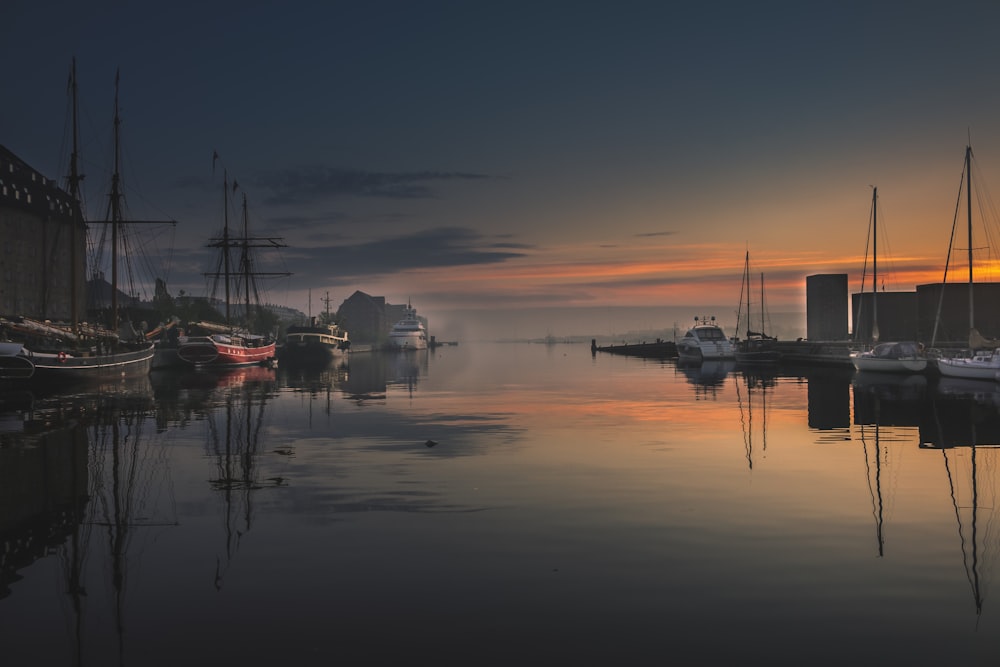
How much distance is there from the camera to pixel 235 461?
20.1 m

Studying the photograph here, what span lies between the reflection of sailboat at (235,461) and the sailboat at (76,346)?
16.7 metres

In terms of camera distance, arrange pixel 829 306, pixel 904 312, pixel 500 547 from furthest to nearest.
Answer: pixel 829 306
pixel 904 312
pixel 500 547

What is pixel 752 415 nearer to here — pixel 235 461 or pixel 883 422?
pixel 883 422

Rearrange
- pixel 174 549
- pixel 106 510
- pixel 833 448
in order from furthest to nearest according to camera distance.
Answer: pixel 833 448 → pixel 106 510 → pixel 174 549

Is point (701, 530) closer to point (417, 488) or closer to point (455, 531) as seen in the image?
point (455, 531)

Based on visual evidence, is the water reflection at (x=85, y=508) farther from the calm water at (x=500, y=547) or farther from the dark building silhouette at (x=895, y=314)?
the dark building silhouette at (x=895, y=314)

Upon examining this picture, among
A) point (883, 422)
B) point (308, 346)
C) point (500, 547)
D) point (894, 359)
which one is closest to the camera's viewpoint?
point (500, 547)

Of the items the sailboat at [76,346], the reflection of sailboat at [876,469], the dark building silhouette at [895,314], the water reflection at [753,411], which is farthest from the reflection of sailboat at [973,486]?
the dark building silhouette at [895,314]

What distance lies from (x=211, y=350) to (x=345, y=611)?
77.2 metres

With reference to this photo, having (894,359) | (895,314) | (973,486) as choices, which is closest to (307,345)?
(894,359)

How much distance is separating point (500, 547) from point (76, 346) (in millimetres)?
65113

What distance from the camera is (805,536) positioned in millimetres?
12117

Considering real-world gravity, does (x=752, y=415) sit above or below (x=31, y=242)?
below

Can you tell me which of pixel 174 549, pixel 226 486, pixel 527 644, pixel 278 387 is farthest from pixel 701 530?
pixel 278 387
